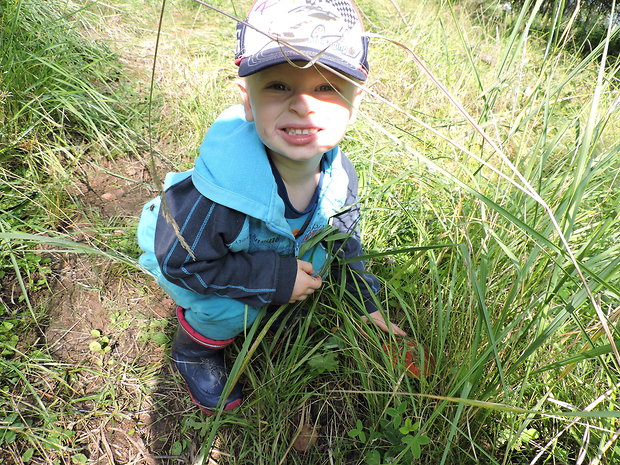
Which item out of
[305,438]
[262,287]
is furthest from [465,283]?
[305,438]

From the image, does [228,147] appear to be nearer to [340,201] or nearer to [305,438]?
[340,201]

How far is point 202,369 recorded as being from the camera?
170 centimetres

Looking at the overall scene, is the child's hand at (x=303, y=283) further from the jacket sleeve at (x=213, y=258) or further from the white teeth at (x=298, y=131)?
the white teeth at (x=298, y=131)

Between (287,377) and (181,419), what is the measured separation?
0.47 metres

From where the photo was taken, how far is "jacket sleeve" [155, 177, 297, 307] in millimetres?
1292

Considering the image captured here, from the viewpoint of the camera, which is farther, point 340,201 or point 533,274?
point 340,201

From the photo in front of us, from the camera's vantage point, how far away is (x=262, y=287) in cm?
145

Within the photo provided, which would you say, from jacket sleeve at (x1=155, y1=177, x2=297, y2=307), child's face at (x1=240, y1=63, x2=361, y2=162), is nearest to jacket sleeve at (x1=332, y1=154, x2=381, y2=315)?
jacket sleeve at (x1=155, y1=177, x2=297, y2=307)

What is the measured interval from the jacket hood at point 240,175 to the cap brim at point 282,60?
233 millimetres

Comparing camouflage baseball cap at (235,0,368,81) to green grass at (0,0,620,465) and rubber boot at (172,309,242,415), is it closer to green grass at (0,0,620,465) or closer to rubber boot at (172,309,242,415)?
green grass at (0,0,620,465)

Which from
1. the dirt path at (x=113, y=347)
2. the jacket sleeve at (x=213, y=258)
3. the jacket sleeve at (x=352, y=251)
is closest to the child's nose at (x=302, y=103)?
the jacket sleeve at (x=213, y=258)

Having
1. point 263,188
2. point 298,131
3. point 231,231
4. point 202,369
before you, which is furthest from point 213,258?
point 202,369

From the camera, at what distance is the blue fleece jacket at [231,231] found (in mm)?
1299

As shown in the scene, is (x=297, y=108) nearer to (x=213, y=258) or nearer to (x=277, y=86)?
(x=277, y=86)
